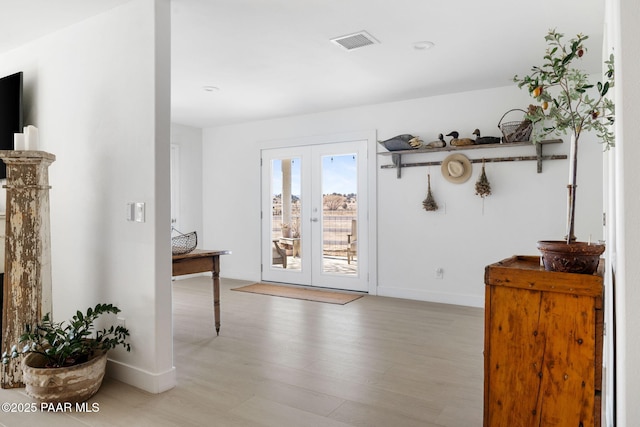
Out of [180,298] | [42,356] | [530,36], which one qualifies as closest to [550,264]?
[530,36]

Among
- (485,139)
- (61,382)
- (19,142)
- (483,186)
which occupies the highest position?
(485,139)

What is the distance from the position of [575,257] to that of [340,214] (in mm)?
4193

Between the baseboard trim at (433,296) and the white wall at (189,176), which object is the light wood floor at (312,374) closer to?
the baseboard trim at (433,296)

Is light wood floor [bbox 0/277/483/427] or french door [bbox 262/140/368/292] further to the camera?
french door [bbox 262/140/368/292]

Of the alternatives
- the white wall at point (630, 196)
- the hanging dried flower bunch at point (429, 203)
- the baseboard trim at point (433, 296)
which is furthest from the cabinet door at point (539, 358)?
the hanging dried flower bunch at point (429, 203)

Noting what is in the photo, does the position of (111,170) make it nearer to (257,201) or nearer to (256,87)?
(256,87)

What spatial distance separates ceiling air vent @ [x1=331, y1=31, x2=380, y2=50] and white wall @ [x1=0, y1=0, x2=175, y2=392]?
4.22ft

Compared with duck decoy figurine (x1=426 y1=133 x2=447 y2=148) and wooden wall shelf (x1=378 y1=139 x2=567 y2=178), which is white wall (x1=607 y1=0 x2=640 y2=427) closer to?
wooden wall shelf (x1=378 y1=139 x2=567 y2=178)

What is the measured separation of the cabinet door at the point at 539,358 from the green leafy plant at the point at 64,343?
6.99 feet

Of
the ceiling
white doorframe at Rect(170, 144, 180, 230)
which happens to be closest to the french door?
the ceiling

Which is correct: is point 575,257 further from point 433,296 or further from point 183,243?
point 433,296

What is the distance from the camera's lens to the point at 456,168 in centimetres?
468

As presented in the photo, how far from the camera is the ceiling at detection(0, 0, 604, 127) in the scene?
270 centimetres

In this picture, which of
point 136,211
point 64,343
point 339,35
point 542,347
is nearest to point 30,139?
point 136,211
